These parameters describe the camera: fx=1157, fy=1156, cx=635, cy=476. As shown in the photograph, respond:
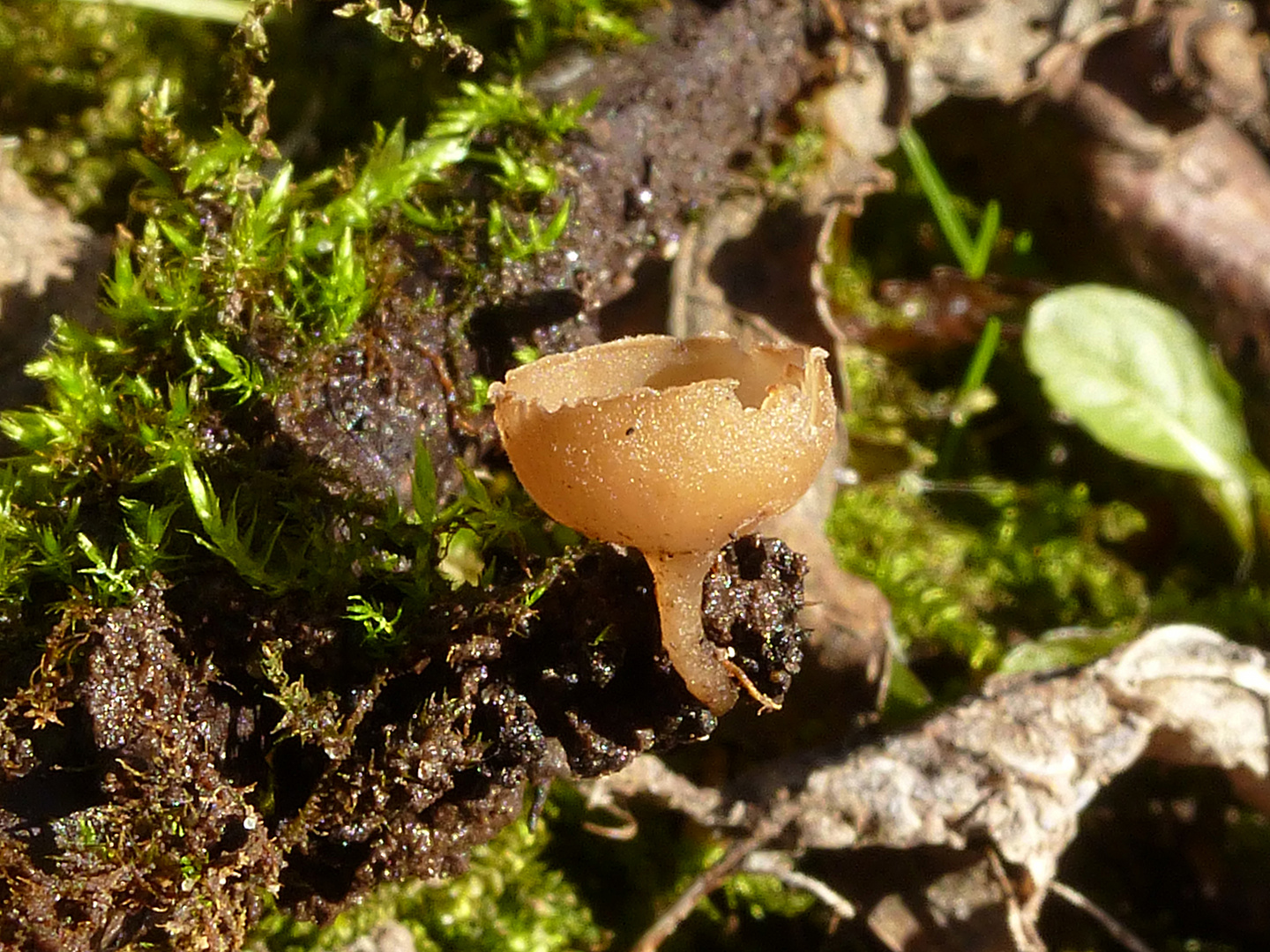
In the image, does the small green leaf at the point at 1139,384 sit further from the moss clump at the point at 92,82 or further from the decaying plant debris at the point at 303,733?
the moss clump at the point at 92,82

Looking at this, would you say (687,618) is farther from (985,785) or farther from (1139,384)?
(1139,384)

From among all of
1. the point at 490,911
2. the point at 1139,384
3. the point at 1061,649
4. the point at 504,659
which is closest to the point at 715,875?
the point at 490,911

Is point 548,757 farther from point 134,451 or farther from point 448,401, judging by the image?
point 134,451

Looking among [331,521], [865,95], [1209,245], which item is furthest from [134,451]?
[1209,245]

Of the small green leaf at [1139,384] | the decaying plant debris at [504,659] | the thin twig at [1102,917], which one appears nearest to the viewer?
the decaying plant debris at [504,659]

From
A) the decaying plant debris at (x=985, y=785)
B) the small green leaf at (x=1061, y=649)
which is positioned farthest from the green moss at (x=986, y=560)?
the decaying plant debris at (x=985, y=785)

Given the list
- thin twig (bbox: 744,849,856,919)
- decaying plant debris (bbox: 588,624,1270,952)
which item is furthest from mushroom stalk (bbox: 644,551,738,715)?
thin twig (bbox: 744,849,856,919)

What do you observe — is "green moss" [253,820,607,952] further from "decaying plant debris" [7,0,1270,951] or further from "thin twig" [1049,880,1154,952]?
"thin twig" [1049,880,1154,952]
